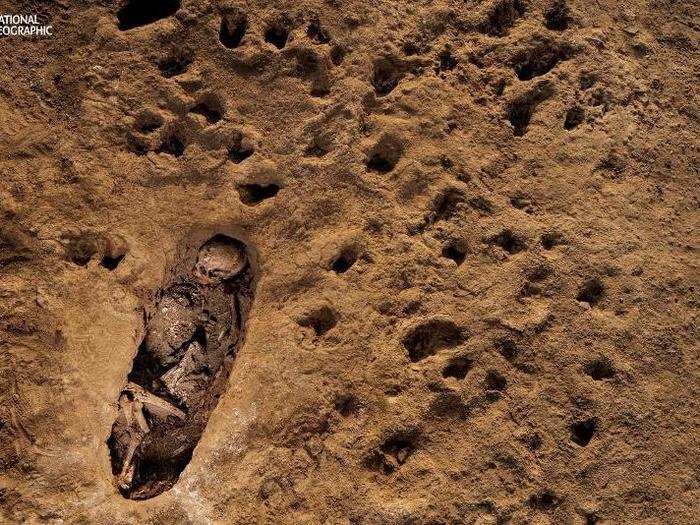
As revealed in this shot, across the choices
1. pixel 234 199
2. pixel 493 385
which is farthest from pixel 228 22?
pixel 493 385

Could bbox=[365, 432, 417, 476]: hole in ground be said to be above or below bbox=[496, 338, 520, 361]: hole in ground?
below

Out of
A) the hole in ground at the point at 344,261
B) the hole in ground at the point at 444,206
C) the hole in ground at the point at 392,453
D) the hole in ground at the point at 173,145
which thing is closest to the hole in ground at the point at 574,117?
the hole in ground at the point at 444,206

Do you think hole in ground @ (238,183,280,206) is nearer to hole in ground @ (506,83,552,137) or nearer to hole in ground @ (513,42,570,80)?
hole in ground @ (506,83,552,137)

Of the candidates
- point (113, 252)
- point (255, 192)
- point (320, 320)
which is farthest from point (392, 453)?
point (113, 252)

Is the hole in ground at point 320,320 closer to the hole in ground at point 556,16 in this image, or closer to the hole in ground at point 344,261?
the hole in ground at point 344,261

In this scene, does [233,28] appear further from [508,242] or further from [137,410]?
[137,410]

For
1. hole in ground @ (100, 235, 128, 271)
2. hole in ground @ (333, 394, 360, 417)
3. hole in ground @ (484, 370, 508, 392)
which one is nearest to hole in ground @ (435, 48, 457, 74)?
hole in ground @ (484, 370, 508, 392)
